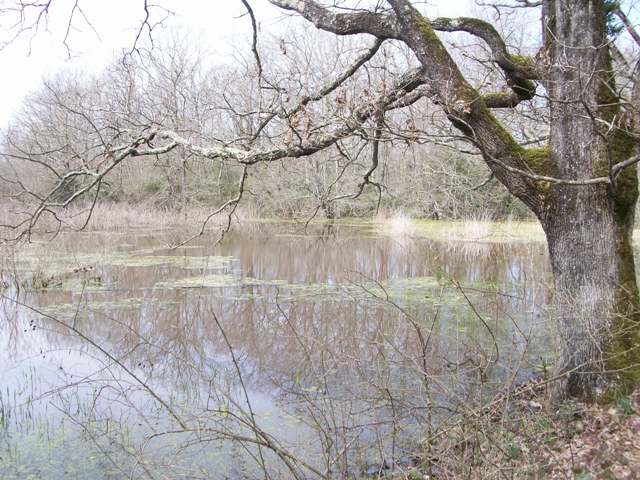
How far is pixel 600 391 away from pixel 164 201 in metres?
24.6

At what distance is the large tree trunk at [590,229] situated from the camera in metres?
3.81

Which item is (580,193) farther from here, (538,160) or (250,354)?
(250,354)

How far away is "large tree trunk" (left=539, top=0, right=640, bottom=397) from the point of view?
12.5 feet

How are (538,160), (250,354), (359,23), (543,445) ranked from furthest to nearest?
(250,354) < (359,23) < (538,160) < (543,445)

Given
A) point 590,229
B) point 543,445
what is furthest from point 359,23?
point 543,445

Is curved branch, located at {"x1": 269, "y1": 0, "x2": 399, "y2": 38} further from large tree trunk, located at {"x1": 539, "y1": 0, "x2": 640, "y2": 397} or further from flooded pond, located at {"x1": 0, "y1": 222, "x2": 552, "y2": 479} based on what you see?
flooded pond, located at {"x1": 0, "y1": 222, "x2": 552, "y2": 479}

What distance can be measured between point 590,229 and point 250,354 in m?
4.15

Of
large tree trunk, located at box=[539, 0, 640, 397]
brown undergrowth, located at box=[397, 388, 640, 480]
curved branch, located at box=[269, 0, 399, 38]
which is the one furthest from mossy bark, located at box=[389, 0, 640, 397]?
brown undergrowth, located at box=[397, 388, 640, 480]

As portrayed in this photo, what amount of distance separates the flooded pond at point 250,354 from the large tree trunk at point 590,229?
0.45 m

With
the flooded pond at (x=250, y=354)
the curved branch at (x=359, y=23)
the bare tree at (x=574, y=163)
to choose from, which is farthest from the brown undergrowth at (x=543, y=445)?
the curved branch at (x=359, y=23)

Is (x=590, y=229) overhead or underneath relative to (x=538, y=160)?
underneath

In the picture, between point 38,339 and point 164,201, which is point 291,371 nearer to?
point 38,339

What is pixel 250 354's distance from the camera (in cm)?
668

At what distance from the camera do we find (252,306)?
352 inches
